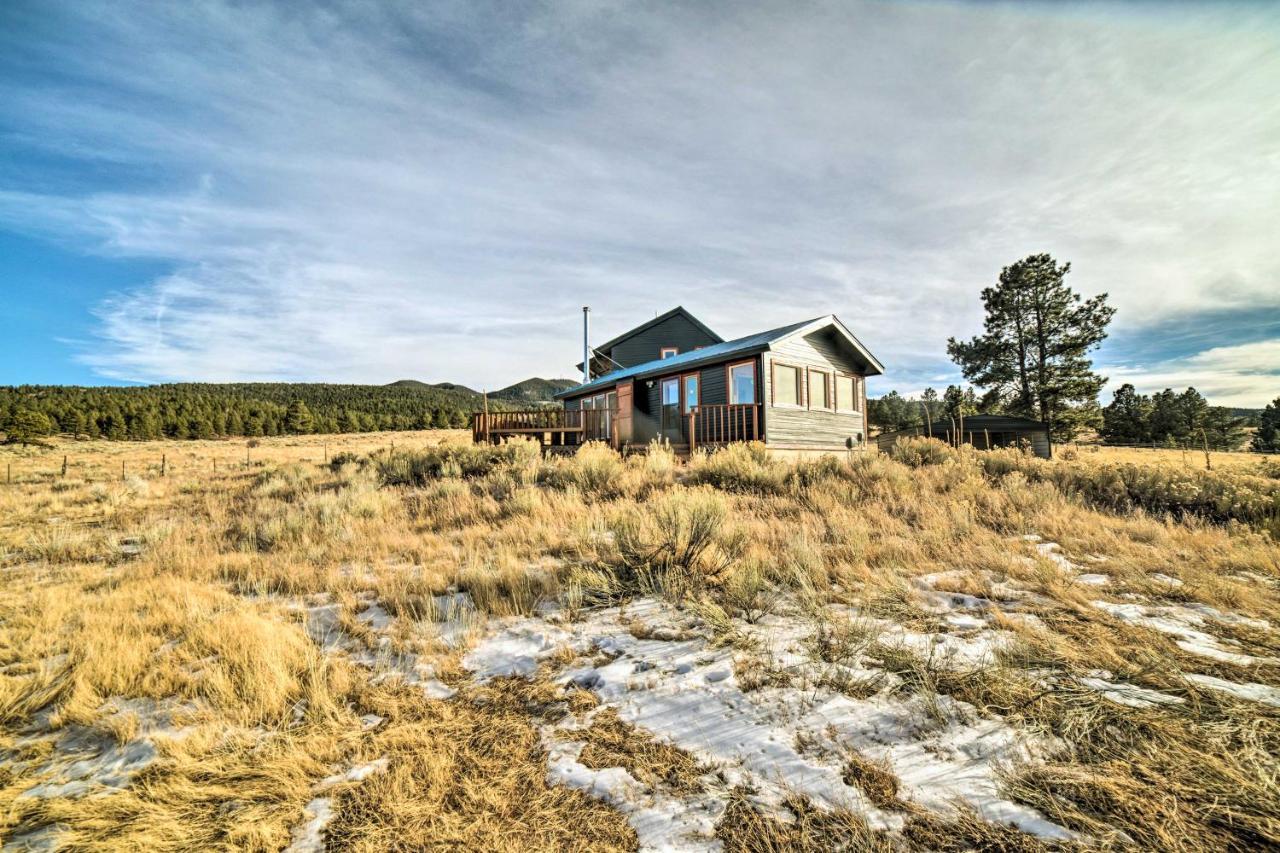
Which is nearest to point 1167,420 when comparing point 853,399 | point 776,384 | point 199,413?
point 853,399

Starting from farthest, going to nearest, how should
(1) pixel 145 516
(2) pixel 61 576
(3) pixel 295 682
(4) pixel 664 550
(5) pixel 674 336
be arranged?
(5) pixel 674 336
(1) pixel 145 516
(2) pixel 61 576
(4) pixel 664 550
(3) pixel 295 682

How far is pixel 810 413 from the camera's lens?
1617 centimetres

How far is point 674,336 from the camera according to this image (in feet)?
82.6

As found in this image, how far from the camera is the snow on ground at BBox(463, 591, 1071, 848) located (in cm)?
198

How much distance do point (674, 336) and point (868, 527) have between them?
20.2 metres

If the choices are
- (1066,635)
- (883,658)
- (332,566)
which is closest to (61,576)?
(332,566)

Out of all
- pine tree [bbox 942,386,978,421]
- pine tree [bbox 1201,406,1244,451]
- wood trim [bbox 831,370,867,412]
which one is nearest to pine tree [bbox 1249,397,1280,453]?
pine tree [bbox 1201,406,1244,451]

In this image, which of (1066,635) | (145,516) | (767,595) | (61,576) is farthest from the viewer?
(145,516)

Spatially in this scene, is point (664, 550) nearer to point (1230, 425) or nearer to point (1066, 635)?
A: point (1066, 635)

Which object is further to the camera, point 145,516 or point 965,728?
point 145,516

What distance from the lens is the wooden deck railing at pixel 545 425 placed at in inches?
688

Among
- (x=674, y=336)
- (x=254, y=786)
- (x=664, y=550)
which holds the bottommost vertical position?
(x=254, y=786)

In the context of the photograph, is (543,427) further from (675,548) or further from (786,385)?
(675,548)

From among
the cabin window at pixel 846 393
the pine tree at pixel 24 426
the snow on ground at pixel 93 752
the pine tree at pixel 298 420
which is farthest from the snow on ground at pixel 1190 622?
the pine tree at pixel 298 420
